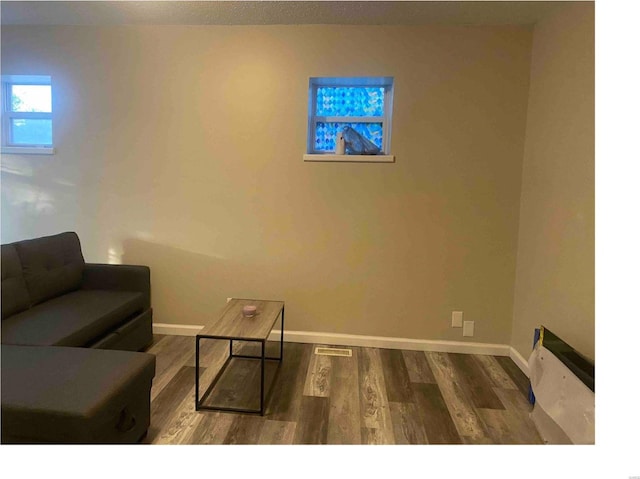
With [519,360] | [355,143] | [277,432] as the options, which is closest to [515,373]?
[519,360]

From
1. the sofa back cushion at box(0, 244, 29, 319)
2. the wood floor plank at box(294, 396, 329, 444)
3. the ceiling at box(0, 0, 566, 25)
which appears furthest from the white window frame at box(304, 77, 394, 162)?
the sofa back cushion at box(0, 244, 29, 319)

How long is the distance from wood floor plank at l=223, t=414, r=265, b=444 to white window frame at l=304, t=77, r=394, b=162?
183cm

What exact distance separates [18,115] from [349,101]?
9.21 feet

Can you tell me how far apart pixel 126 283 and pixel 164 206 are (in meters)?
0.67

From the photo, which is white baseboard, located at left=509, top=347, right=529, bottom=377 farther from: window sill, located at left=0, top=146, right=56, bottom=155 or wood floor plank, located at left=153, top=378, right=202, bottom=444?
window sill, located at left=0, top=146, right=56, bottom=155

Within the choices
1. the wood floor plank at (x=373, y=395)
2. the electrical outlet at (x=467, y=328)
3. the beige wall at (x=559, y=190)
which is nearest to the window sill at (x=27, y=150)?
the wood floor plank at (x=373, y=395)

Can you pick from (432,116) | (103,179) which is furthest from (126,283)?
(432,116)

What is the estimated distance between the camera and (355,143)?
2.96 meters

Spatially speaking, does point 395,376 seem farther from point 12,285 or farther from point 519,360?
point 12,285

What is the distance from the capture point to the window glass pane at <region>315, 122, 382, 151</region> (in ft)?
9.98

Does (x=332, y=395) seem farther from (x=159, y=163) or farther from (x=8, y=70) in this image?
(x=8, y=70)

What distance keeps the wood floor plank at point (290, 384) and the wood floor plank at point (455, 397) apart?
751 millimetres

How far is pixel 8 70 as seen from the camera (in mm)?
3018
